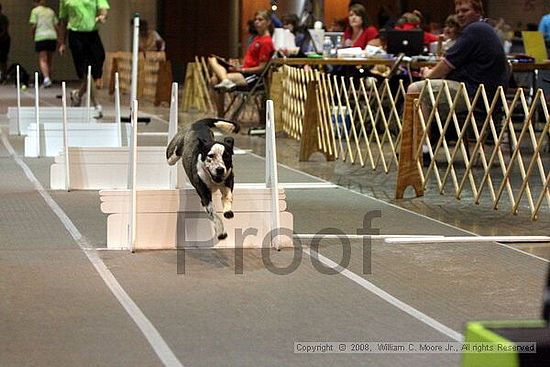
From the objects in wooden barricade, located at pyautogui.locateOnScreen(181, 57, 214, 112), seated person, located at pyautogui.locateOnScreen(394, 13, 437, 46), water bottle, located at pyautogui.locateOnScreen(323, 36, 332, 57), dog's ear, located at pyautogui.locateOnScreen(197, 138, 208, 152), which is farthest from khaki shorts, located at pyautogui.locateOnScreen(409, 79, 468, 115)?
wooden barricade, located at pyautogui.locateOnScreen(181, 57, 214, 112)

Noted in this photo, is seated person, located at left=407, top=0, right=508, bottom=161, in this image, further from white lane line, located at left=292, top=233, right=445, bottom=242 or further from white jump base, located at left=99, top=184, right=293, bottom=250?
white jump base, located at left=99, top=184, right=293, bottom=250

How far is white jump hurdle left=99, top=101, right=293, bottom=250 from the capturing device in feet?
19.6

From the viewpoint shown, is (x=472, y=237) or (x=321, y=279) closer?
(x=321, y=279)

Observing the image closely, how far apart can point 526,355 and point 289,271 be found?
2.98m

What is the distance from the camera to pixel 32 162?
32.5 ft

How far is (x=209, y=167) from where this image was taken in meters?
5.73

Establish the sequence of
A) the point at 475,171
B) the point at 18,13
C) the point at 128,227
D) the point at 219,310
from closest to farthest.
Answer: the point at 219,310 < the point at 128,227 < the point at 475,171 < the point at 18,13

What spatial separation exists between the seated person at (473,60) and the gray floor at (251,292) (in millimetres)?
1877

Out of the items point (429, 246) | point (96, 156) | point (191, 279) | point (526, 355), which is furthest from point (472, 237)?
point (526, 355)

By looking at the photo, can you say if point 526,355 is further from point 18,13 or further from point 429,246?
point 18,13

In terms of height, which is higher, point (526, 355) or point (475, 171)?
point (526, 355)

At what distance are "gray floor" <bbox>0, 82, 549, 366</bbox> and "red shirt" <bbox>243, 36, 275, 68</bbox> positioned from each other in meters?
5.94

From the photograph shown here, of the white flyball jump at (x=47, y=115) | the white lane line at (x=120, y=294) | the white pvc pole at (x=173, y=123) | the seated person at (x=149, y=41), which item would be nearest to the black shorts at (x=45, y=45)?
the seated person at (x=149, y=41)

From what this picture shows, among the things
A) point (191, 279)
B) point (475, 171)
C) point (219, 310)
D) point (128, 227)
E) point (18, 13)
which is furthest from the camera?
point (18, 13)
